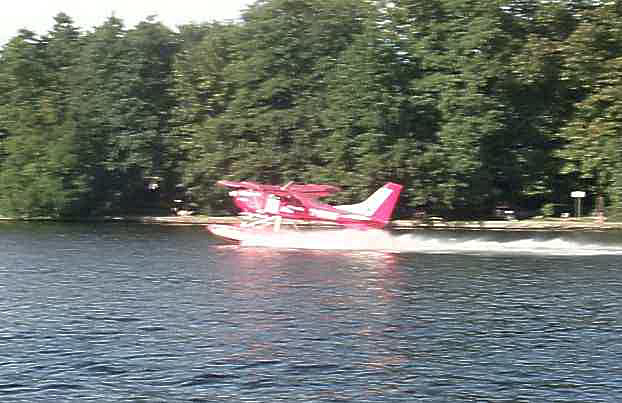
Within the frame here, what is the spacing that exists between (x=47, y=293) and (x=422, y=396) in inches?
666

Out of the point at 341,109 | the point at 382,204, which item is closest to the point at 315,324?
Result: the point at 382,204

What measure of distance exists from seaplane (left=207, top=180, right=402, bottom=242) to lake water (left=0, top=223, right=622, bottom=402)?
1558mm

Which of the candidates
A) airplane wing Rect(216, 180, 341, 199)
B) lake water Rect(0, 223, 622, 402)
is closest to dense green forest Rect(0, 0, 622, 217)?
airplane wing Rect(216, 180, 341, 199)

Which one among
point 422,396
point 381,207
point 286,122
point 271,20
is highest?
point 271,20

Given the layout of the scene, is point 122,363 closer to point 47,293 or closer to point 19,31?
point 47,293

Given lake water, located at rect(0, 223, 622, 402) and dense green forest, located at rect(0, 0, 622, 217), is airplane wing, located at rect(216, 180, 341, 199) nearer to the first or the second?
lake water, located at rect(0, 223, 622, 402)

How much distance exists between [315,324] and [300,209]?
2040 cm

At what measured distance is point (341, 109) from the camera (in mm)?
60469

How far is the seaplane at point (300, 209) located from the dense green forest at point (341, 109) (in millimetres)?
11950

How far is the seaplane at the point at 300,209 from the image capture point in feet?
149

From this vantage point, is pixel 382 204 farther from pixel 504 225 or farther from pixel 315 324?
pixel 315 324

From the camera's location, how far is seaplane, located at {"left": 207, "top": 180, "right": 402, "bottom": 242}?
45.3 meters

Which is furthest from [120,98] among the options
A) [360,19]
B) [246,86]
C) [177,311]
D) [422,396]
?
[422,396]

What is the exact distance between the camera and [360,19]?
64.4 meters
